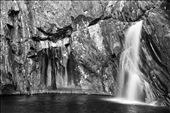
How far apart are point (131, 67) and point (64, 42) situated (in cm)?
2399

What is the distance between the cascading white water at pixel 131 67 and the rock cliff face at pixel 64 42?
3.02m

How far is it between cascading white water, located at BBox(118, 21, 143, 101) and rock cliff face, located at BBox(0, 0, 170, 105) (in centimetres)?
302

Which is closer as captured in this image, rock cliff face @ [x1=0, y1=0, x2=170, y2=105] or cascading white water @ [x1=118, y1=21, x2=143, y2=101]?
cascading white water @ [x1=118, y1=21, x2=143, y2=101]

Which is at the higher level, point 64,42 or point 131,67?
point 64,42

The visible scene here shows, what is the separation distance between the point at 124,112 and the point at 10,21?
41697mm

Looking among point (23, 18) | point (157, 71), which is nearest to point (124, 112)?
point (157, 71)

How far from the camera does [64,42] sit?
7156 centimetres

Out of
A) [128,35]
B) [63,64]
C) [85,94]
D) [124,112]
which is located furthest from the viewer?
[63,64]

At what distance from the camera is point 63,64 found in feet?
232

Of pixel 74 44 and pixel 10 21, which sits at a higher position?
pixel 10 21

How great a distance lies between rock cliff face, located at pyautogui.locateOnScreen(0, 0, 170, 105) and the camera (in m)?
63.3

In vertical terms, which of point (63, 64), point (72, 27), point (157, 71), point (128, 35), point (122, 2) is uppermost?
point (122, 2)

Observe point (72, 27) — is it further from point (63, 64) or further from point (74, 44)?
point (63, 64)

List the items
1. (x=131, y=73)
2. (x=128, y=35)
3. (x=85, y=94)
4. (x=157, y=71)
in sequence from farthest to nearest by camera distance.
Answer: (x=85, y=94), (x=128, y=35), (x=131, y=73), (x=157, y=71)
